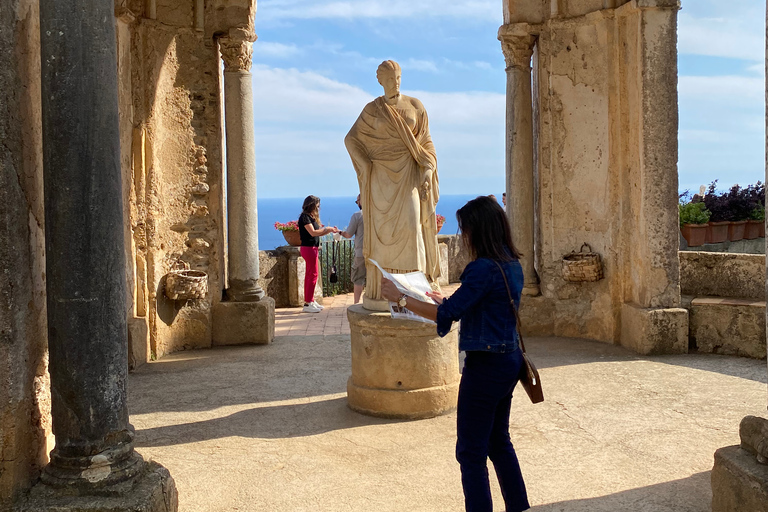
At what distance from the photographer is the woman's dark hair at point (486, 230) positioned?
3.41m

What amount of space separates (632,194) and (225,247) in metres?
4.53

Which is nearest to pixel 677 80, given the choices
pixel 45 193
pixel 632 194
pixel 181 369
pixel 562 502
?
pixel 632 194

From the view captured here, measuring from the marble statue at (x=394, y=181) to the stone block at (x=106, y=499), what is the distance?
256 centimetres

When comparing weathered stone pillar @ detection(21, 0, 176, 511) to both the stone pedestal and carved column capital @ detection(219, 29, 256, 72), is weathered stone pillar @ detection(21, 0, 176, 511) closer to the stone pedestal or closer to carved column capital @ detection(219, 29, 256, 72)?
Result: the stone pedestal

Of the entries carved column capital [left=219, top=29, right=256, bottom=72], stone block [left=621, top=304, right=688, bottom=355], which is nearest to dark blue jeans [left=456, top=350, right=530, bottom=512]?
stone block [left=621, top=304, right=688, bottom=355]

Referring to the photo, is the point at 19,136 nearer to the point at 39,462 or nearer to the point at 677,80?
the point at 39,462

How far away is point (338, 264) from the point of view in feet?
45.9

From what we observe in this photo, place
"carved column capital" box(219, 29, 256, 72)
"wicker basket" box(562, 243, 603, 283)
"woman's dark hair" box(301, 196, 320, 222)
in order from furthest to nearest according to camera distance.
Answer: "woman's dark hair" box(301, 196, 320, 222) → "carved column capital" box(219, 29, 256, 72) → "wicker basket" box(562, 243, 603, 283)

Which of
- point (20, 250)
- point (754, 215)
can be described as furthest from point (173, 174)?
point (754, 215)

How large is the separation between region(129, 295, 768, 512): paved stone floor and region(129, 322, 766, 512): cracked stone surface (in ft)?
0.04

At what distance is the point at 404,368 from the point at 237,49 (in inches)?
178

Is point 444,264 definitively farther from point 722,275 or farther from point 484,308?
point 484,308

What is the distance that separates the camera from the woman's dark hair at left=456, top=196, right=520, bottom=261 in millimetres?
3412

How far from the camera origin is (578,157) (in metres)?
8.50
